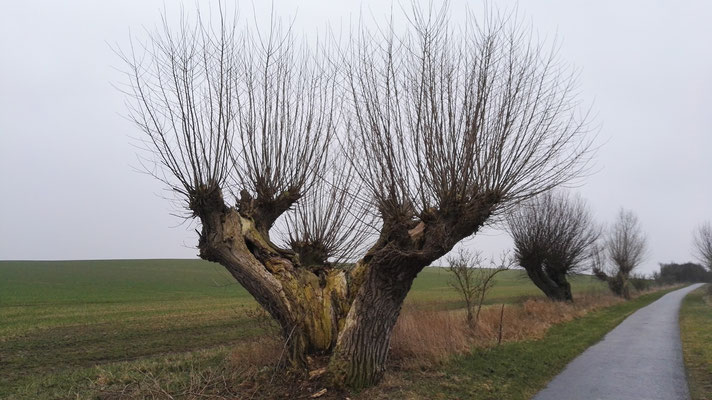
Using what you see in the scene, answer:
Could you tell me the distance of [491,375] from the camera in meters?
9.33

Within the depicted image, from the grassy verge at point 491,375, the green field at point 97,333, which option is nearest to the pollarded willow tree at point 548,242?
the green field at point 97,333

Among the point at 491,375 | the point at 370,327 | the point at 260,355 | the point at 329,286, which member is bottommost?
the point at 491,375

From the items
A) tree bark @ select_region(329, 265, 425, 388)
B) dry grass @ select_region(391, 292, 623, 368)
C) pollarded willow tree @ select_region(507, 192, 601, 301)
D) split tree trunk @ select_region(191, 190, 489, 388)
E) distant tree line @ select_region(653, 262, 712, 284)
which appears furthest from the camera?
distant tree line @ select_region(653, 262, 712, 284)

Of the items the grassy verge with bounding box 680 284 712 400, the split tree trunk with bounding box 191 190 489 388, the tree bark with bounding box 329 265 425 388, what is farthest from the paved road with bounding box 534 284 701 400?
the split tree trunk with bounding box 191 190 489 388

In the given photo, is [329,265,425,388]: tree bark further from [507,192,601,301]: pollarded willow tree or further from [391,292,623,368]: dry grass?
[507,192,601,301]: pollarded willow tree

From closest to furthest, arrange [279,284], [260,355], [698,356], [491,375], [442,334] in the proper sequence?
[279,284], [260,355], [491,375], [442,334], [698,356]

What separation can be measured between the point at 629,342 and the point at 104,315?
23.7m

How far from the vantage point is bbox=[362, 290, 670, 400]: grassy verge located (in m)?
7.80

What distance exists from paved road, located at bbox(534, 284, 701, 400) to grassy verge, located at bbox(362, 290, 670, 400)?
1.02 feet

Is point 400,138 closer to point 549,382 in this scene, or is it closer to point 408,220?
point 408,220

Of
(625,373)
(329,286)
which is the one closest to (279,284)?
(329,286)

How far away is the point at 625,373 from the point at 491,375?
288 centimetres

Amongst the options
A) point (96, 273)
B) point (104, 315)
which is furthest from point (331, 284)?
point (96, 273)

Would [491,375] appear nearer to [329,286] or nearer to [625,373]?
[625,373]
